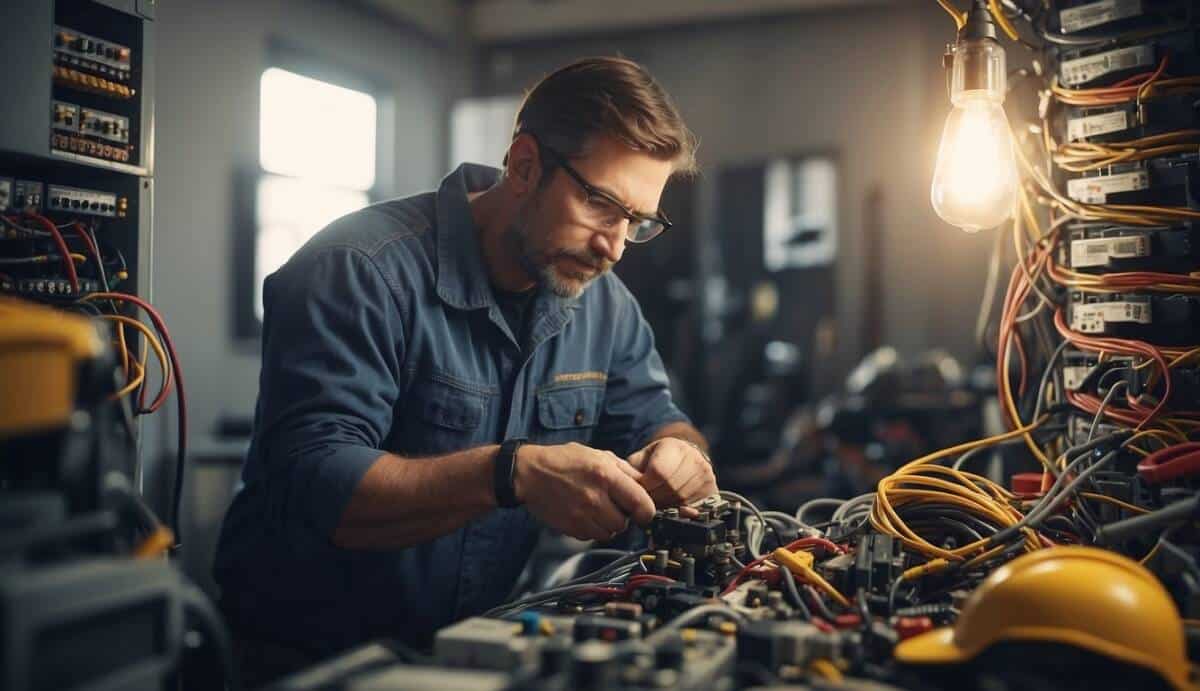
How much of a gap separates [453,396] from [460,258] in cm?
24

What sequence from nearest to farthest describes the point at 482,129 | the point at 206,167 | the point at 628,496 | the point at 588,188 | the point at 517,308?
the point at 628,496 < the point at 588,188 < the point at 517,308 < the point at 206,167 < the point at 482,129

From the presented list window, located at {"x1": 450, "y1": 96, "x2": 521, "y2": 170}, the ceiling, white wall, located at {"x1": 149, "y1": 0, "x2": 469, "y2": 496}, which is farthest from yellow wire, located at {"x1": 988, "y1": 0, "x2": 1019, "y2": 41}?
window, located at {"x1": 450, "y1": 96, "x2": 521, "y2": 170}

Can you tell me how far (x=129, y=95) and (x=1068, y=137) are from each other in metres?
1.44

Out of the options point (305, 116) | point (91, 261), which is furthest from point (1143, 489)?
point (305, 116)

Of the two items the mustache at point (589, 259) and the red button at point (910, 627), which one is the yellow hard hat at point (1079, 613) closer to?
the red button at point (910, 627)

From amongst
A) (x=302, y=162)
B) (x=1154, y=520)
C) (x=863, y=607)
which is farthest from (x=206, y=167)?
(x=1154, y=520)

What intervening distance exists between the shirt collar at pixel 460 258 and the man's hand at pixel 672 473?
403 mm

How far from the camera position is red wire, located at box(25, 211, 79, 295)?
4.26 ft

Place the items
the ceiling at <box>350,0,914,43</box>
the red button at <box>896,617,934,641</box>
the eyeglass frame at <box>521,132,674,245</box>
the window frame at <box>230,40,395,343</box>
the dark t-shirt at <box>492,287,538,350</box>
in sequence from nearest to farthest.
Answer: the red button at <box>896,617,934,641</box> → the eyeglass frame at <box>521,132,674,245</box> → the dark t-shirt at <box>492,287,538,350</box> → the window frame at <box>230,40,395,343</box> → the ceiling at <box>350,0,914,43</box>

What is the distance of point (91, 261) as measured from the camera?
142 centimetres

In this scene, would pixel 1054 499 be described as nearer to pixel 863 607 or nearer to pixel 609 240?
pixel 863 607

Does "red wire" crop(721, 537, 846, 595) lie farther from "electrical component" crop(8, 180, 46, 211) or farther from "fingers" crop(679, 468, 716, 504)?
"electrical component" crop(8, 180, 46, 211)

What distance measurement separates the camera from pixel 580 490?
45.9 inches

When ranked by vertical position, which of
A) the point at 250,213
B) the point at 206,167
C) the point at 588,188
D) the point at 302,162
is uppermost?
the point at 302,162
